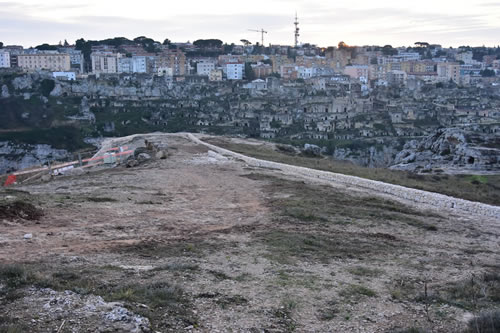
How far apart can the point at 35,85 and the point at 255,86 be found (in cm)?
3995

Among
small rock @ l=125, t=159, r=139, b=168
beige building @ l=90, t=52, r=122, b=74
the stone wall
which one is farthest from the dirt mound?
beige building @ l=90, t=52, r=122, b=74

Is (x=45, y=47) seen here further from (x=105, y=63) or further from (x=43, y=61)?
(x=105, y=63)

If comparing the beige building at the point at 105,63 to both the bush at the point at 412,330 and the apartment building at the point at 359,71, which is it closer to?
the apartment building at the point at 359,71

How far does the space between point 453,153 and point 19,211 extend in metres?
32.7

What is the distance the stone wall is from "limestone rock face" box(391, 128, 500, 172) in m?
13.4

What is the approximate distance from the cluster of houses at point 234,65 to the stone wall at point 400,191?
78.5m

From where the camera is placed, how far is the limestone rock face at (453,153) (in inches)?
1390

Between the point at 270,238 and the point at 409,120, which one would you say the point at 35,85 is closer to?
the point at 409,120

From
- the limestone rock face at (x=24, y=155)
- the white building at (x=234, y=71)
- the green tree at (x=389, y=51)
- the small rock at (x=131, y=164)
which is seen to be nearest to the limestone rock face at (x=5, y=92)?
the limestone rock face at (x=24, y=155)

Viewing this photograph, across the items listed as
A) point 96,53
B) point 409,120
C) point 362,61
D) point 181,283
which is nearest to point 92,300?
point 181,283

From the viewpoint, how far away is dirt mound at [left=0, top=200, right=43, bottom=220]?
1280 cm

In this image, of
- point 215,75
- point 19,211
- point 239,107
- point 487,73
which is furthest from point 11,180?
point 487,73

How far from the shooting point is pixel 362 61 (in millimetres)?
161875

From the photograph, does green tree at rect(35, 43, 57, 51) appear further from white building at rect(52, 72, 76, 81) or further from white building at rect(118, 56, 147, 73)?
white building at rect(52, 72, 76, 81)
